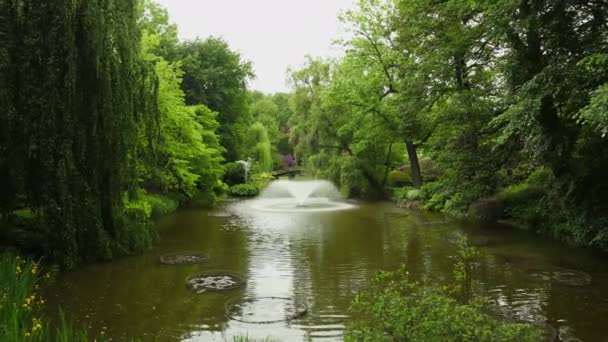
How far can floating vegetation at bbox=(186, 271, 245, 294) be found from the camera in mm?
8680

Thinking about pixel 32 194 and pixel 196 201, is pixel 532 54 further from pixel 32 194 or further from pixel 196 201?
pixel 196 201

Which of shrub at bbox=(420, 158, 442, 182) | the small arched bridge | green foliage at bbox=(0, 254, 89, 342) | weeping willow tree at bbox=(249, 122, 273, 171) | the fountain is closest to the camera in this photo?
green foliage at bbox=(0, 254, 89, 342)

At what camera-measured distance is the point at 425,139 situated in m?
24.0

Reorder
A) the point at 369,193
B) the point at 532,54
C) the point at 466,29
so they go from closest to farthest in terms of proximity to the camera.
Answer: the point at 532,54 < the point at 466,29 < the point at 369,193

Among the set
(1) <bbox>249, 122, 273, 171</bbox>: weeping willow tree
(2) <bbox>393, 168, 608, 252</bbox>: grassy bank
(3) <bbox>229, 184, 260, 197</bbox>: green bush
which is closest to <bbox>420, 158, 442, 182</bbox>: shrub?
(2) <bbox>393, 168, 608, 252</bbox>: grassy bank

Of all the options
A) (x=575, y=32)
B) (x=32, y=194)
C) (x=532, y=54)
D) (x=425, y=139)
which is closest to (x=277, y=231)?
(x=32, y=194)

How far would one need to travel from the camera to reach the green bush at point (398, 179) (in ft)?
93.2

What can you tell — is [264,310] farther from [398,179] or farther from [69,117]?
[398,179]

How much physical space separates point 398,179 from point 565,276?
19415mm

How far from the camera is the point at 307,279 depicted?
372 inches

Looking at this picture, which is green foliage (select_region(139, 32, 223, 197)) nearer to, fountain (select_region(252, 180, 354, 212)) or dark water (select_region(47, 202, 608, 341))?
dark water (select_region(47, 202, 608, 341))

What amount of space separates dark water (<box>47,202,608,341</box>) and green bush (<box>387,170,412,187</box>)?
39.8 ft

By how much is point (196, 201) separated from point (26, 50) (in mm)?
15785

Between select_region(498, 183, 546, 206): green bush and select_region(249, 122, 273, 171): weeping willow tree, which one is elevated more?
select_region(249, 122, 273, 171): weeping willow tree
